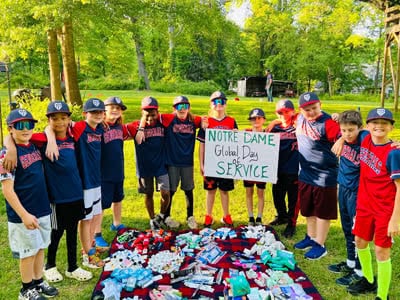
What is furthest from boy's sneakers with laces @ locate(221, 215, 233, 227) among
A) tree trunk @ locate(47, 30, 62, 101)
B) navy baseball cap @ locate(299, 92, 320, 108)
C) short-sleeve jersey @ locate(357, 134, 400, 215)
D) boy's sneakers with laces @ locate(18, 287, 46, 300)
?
tree trunk @ locate(47, 30, 62, 101)

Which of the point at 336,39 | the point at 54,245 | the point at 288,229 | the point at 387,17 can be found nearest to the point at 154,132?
the point at 54,245

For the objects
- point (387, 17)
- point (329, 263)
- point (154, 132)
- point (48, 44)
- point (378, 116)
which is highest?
point (387, 17)

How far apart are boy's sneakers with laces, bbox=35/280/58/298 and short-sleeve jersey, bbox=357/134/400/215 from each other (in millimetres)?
3434

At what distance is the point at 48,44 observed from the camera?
13289 mm

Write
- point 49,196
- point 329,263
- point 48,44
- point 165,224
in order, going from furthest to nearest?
point 48,44
point 165,224
point 329,263
point 49,196

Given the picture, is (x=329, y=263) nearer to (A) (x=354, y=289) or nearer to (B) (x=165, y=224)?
(A) (x=354, y=289)

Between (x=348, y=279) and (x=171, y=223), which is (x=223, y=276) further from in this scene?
(x=171, y=223)

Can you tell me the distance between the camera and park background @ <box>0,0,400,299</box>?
20.7 ft

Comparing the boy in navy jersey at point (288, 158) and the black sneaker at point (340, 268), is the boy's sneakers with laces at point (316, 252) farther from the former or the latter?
the boy in navy jersey at point (288, 158)

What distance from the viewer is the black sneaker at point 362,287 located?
3900mm

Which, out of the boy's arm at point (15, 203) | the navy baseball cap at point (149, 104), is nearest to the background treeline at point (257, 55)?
the navy baseball cap at point (149, 104)

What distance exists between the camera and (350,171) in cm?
393

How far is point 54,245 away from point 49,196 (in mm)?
679

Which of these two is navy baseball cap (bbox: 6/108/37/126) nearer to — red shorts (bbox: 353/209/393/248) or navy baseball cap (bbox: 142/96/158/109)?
navy baseball cap (bbox: 142/96/158/109)
